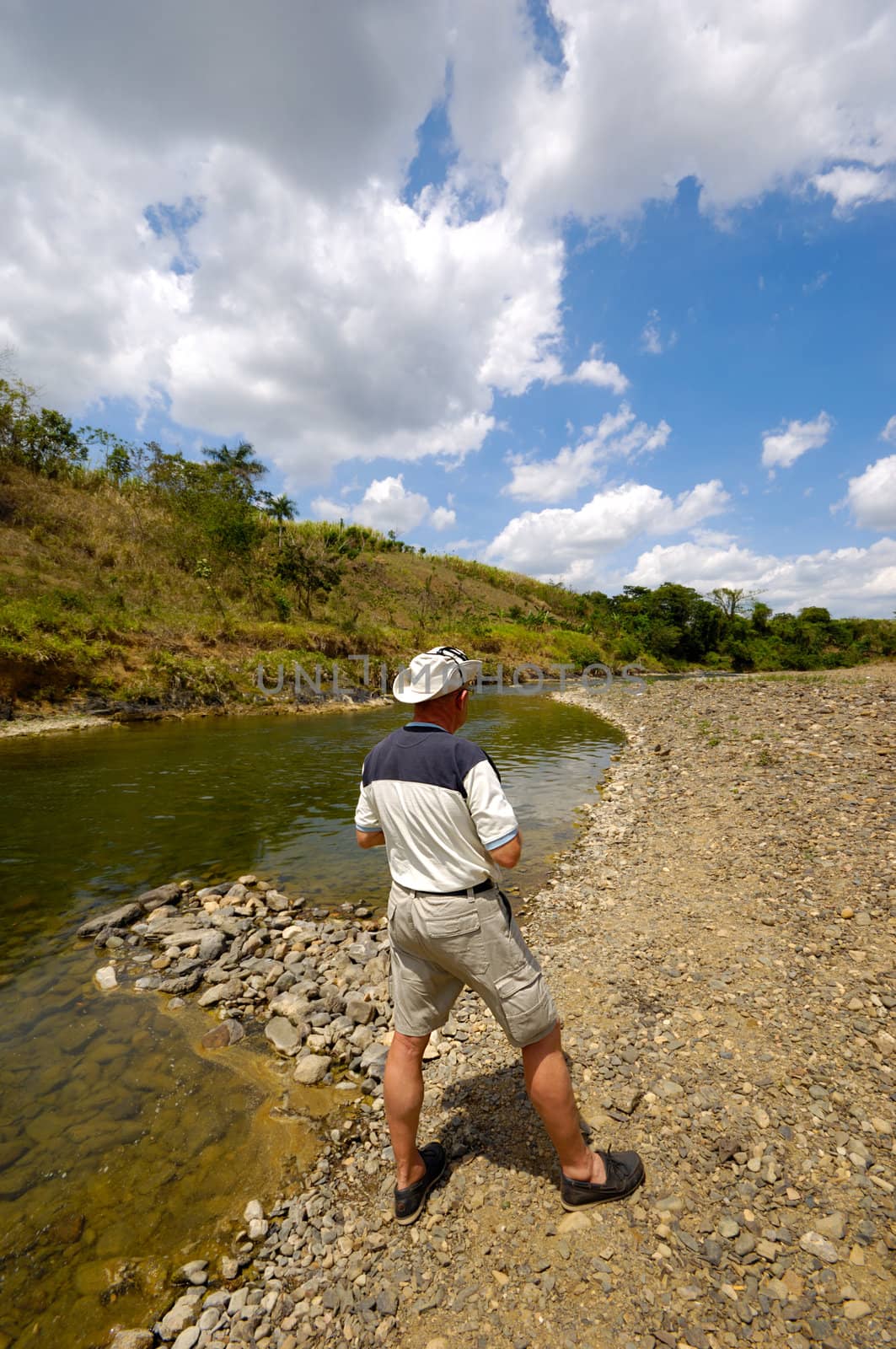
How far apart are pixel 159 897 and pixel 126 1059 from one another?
2.86 metres

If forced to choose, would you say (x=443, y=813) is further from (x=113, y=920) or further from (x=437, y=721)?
(x=113, y=920)

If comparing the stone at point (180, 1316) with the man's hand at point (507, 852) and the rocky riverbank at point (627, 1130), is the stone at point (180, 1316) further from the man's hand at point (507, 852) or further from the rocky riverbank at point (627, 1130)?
the man's hand at point (507, 852)

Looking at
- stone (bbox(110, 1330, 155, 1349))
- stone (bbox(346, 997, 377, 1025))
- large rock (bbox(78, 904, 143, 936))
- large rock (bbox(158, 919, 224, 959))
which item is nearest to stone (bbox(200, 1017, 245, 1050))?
stone (bbox(346, 997, 377, 1025))

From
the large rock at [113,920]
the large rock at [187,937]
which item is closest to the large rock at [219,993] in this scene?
the large rock at [187,937]

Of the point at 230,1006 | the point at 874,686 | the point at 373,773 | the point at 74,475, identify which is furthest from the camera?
the point at 74,475

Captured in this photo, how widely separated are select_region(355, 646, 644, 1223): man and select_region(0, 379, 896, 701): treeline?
23.8 meters

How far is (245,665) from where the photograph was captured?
2881 cm

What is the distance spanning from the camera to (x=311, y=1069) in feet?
13.8

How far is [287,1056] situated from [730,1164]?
3.24 m

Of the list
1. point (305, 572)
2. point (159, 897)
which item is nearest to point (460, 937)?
point (159, 897)

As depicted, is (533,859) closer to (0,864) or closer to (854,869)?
(854,869)

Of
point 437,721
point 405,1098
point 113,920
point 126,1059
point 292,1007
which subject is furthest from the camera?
point 113,920

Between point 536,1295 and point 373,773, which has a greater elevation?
point 373,773

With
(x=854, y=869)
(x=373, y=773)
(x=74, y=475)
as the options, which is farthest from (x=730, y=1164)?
(x=74, y=475)
